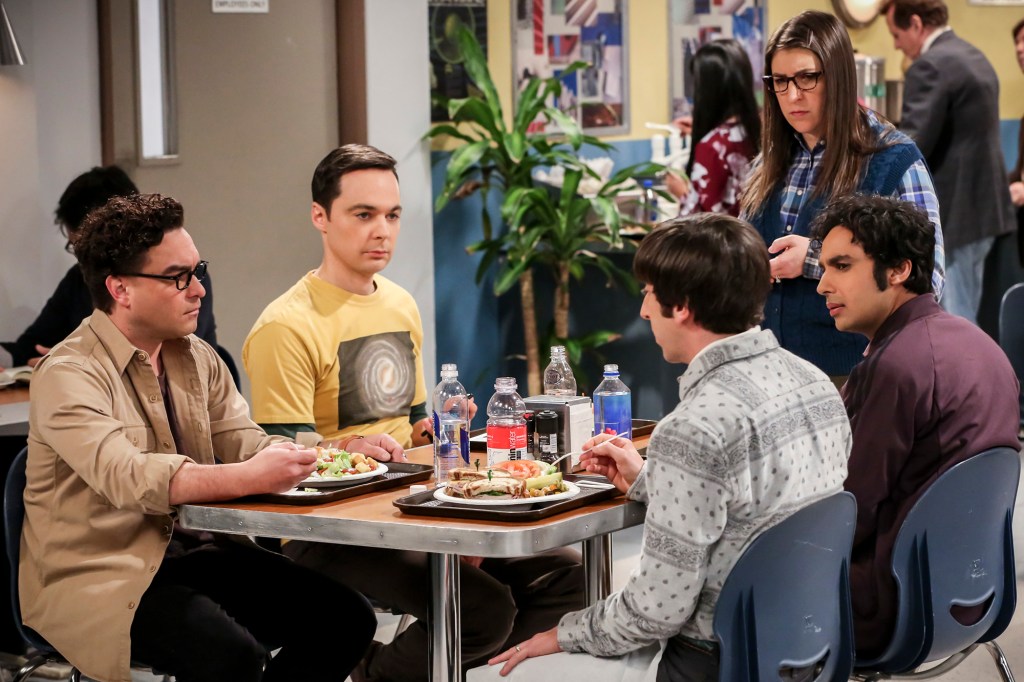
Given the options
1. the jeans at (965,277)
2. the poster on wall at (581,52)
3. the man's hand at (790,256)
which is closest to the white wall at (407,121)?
the poster on wall at (581,52)

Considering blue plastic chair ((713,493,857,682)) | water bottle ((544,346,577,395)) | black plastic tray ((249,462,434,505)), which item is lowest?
blue plastic chair ((713,493,857,682))

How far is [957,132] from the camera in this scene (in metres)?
5.60

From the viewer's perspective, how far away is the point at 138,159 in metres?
5.05

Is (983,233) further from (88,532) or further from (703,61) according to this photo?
(88,532)

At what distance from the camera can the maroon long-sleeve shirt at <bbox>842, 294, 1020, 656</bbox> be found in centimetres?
242

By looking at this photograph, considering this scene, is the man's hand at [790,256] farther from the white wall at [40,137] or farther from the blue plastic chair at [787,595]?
the white wall at [40,137]

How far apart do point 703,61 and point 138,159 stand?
6.98 ft

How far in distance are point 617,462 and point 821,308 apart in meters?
0.96

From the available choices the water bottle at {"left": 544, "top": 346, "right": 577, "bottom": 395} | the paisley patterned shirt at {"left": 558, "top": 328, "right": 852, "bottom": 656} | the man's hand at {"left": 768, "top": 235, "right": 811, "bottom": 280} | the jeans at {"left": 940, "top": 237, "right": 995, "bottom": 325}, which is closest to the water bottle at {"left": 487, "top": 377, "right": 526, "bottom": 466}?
the water bottle at {"left": 544, "top": 346, "right": 577, "bottom": 395}

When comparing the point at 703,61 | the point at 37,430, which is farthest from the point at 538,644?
the point at 703,61

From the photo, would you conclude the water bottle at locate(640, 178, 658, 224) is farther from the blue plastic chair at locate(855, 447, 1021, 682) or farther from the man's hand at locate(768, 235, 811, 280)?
the blue plastic chair at locate(855, 447, 1021, 682)

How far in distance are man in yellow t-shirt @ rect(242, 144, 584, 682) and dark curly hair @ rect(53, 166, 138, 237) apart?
110cm

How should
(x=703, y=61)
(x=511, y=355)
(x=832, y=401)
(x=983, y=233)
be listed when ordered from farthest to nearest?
1. (x=511, y=355)
2. (x=983, y=233)
3. (x=703, y=61)
4. (x=832, y=401)

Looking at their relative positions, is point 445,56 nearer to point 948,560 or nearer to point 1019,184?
point 1019,184
